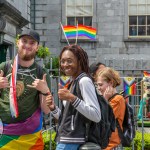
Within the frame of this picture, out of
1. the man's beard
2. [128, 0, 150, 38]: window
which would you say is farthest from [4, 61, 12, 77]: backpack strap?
[128, 0, 150, 38]: window

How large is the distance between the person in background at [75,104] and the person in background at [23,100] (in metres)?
0.44

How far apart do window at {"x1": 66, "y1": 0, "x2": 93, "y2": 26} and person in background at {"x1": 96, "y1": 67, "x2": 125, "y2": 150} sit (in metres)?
17.9

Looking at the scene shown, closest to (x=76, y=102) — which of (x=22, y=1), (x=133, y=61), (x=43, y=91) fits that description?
(x=43, y=91)

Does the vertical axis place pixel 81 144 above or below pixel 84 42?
below

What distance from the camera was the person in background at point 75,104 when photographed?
150 inches

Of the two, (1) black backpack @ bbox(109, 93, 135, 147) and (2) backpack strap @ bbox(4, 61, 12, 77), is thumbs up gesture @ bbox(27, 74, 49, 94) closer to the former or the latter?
(2) backpack strap @ bbox(4, 61, 12, 77)

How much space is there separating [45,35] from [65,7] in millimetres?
1662

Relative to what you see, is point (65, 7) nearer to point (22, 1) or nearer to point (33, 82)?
point (22, 1)

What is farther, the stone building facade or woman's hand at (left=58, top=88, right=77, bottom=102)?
the stone building facade

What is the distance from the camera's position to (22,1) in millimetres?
17875

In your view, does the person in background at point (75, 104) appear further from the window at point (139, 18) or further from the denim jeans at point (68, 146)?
the window at point (139, 18)

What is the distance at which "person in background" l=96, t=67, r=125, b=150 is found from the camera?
5.02m

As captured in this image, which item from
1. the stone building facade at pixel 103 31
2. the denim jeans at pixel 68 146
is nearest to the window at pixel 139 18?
the stone building facade at pixel 103 31

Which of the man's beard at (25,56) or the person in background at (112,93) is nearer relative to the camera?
the man's beard at (25,56)
